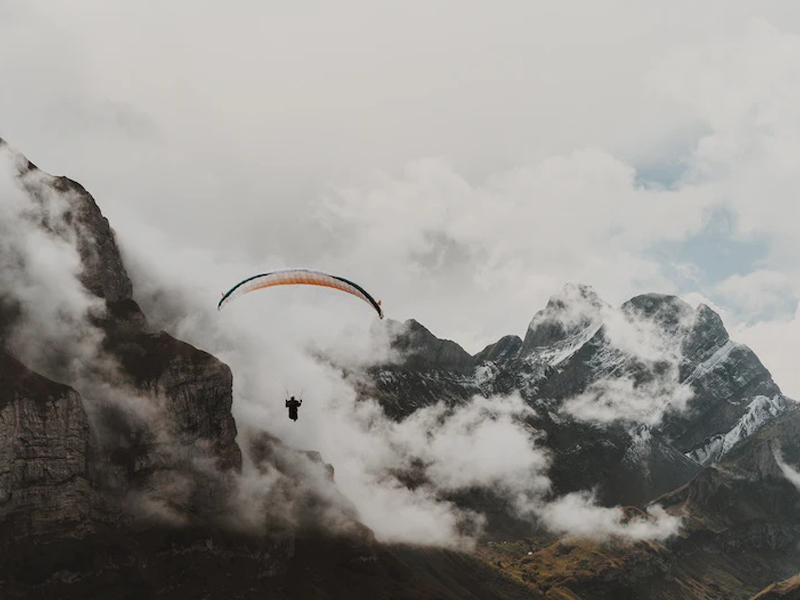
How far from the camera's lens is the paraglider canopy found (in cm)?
16475

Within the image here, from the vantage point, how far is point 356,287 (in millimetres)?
169250

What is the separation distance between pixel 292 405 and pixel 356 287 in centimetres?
3004

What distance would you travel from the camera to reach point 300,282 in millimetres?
167875

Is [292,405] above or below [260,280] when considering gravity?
below

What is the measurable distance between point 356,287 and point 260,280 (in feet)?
70.8

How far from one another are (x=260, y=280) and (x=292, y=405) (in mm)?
28771

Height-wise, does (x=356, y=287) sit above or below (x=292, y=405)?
above

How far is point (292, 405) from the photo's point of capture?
162500 millimetres

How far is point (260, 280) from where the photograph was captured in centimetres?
16638

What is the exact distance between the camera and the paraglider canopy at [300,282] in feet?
541
